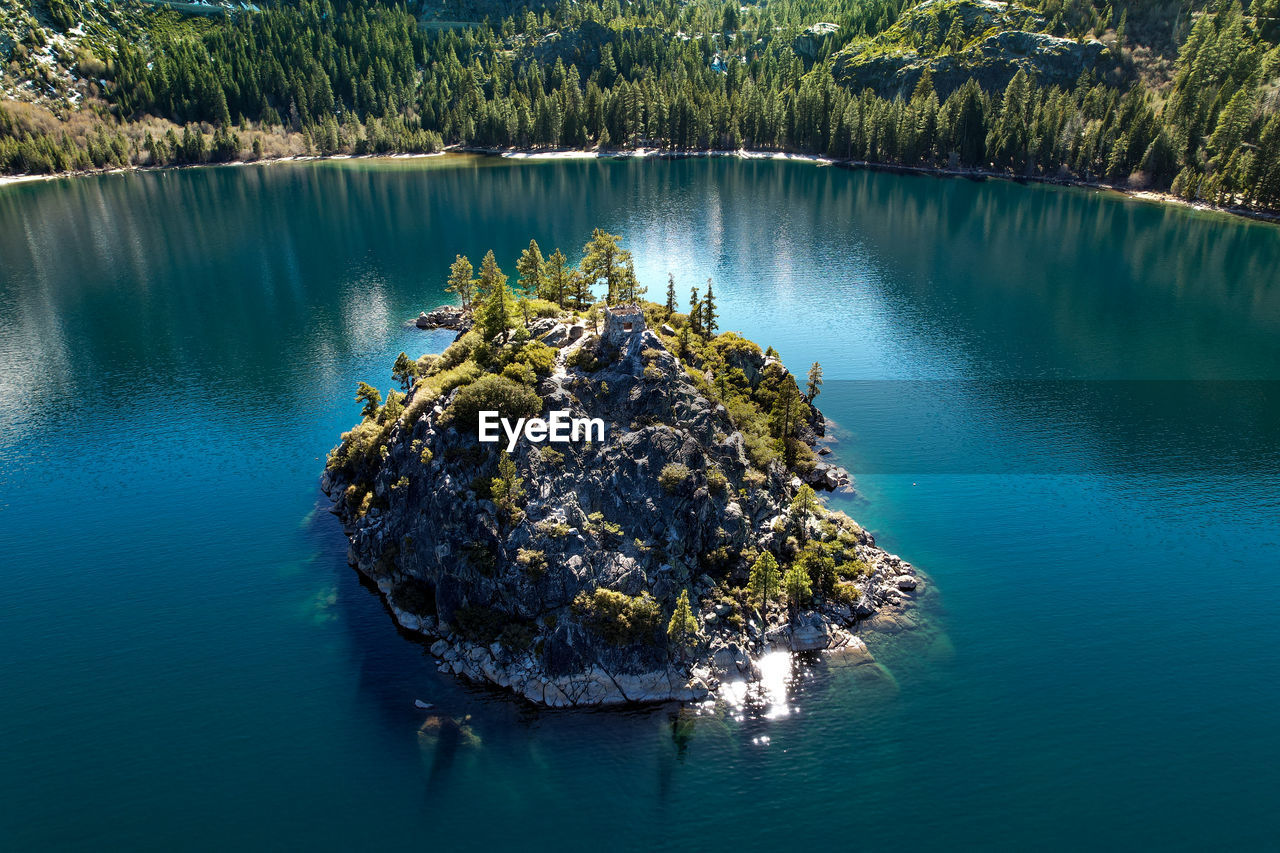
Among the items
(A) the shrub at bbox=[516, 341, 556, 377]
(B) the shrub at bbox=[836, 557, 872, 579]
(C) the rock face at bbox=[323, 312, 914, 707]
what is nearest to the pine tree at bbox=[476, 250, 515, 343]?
(A) the shrub at bbox=[516, 341, 556, 377]

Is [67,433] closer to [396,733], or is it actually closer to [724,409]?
[396,733]

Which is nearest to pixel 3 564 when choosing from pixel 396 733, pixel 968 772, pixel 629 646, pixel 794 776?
pixel 396 733

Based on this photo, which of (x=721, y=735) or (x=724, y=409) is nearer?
(x=721, y=735)

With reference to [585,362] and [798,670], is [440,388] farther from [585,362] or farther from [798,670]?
[798,670]

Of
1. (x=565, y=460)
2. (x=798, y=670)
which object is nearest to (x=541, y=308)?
(x=565, y=460)

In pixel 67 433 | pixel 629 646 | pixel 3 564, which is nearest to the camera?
pixel 629 646

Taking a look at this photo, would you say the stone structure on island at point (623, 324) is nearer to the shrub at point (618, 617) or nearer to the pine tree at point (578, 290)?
the pine tree at point (578, 290)

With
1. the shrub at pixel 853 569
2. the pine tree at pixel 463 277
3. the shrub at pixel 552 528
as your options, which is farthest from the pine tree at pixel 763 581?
the pine tree at pixel 463 277
